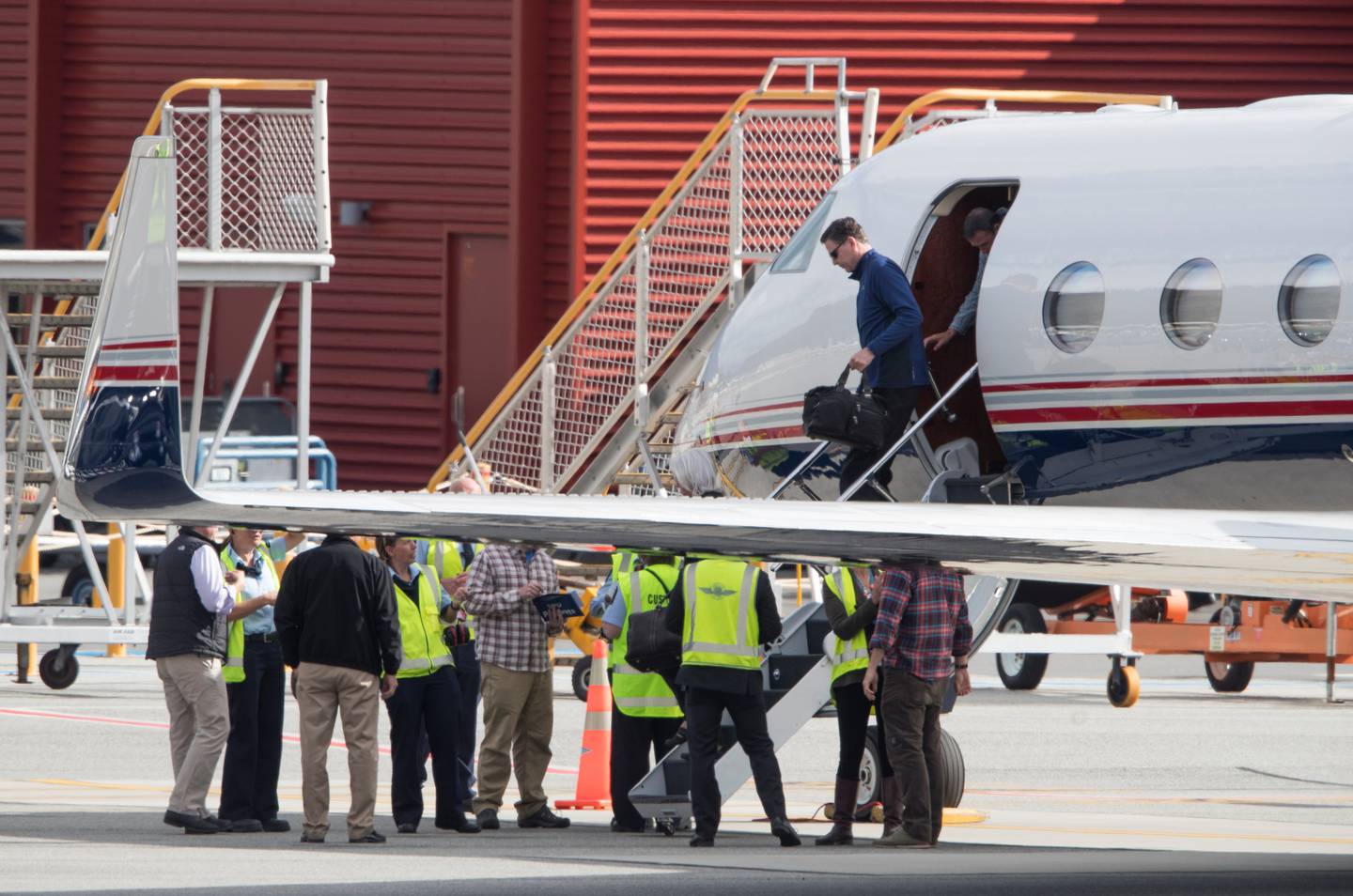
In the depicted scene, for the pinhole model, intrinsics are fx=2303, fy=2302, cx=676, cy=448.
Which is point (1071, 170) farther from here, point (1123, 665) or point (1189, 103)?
point (1189, 103)

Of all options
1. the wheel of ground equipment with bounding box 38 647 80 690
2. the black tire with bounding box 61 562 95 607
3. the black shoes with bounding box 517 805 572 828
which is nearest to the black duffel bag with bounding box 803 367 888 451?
the black shoes with bounding box 517 805 572 828

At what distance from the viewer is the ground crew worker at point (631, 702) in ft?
42.9

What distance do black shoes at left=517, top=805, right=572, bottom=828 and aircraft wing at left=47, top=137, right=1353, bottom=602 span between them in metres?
4.40

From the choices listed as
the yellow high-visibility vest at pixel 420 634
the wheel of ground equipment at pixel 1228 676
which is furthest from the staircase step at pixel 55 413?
the wheel of ground equipment at pixel 1228 676

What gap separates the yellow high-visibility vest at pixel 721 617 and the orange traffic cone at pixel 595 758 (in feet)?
6.53

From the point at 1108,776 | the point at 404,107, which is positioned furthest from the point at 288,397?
the point at 1108,776

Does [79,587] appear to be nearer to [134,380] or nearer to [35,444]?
[35,444]

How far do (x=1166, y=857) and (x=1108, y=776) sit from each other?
13.0 feet

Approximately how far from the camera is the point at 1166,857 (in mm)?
11820

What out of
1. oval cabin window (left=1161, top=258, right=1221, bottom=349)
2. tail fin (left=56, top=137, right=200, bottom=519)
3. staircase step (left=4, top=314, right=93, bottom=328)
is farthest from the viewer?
staircase step (left=4, top=314, right=93, bottom=328)

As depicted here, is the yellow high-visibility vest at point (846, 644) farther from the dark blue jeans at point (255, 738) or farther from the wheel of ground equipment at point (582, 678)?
the wheel of ground equipment at point (582, 678)

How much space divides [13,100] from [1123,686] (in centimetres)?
1806

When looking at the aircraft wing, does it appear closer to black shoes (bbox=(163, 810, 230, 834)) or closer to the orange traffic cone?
black shoes (bbox=(163, 810, 230, 834))

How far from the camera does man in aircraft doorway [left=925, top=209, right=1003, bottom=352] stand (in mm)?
12828
